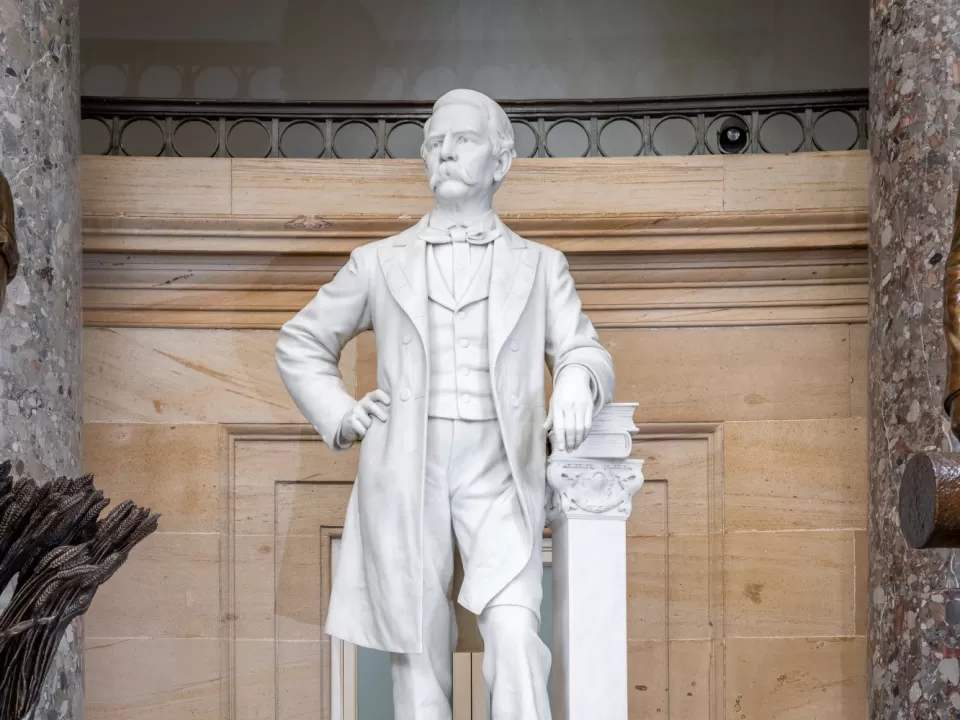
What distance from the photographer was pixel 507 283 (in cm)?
445

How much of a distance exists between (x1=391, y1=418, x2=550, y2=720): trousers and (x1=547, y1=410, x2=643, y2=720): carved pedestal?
0.10m

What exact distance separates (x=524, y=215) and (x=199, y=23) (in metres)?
2.49

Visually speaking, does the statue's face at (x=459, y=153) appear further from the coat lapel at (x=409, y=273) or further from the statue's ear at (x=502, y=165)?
the coat lapel at (x=409, y=273)

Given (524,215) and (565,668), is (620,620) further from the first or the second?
(524,215)

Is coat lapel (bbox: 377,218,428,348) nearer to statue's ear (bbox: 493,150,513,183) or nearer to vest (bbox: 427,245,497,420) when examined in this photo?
vest (bbox: 427,245,497,420)

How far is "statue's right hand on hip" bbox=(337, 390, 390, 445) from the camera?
435 centimetres

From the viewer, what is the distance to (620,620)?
13.9ft

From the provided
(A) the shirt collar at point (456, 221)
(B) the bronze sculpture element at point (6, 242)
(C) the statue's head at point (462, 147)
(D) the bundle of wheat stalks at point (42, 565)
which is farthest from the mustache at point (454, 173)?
(D) the bundle of wheat stalks at point (42, 565)

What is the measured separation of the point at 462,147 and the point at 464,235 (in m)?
0.27

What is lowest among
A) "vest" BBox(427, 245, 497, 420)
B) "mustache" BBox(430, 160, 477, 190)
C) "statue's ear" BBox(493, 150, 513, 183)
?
"vest" BBox(427, 245, 497, 420)

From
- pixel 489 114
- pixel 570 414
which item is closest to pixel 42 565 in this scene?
pixel 570 414

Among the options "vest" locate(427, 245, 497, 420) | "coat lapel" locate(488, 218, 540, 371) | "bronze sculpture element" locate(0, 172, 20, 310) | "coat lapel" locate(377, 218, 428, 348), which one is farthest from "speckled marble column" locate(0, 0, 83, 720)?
"bronze sculpture element" locate(0, 172, 20, 310)

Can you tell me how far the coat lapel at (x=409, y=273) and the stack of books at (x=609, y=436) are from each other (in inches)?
21.5

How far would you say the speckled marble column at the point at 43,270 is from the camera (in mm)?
5227
